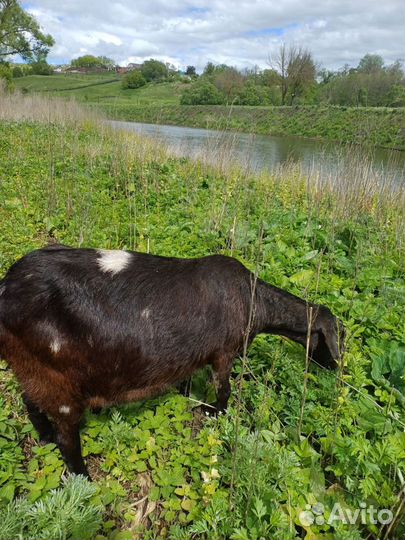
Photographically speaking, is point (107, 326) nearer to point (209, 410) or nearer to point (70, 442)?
point (70, 442)

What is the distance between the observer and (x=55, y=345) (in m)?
1.85

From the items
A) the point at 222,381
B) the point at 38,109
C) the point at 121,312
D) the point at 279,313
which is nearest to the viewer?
the point at 121,312

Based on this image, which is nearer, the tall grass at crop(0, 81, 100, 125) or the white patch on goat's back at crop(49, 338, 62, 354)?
the white patch on goat's back at crop(49, 338, 62, 354)

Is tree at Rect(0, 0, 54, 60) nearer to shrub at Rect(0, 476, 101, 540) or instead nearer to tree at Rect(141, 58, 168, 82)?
tree at Rect(141, 58, 168, 82)

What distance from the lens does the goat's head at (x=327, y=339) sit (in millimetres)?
2471

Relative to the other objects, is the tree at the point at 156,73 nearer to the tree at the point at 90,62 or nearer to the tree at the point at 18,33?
the tree at the point at 18,33

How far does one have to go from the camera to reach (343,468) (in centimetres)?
197

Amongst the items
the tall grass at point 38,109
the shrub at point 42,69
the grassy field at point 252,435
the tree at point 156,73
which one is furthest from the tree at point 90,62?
the grassy field at point 252,435

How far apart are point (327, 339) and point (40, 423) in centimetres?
189

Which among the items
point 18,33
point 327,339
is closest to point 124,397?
point 327,339

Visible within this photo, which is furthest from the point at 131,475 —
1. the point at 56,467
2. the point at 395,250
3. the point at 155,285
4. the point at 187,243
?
the point at 395,250

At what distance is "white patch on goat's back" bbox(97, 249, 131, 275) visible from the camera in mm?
2062

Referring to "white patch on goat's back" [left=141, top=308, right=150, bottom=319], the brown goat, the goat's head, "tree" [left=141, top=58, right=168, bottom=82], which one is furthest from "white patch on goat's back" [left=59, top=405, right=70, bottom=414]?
"tree" [left=141, top=58, right=168, bottom=82]

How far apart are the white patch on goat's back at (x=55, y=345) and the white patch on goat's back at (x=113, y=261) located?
44 centimetres
